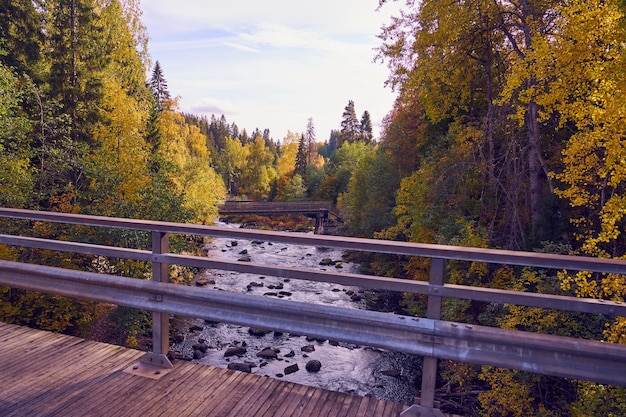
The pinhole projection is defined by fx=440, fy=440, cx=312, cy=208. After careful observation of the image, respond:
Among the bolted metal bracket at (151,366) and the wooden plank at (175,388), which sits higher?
the bolted metal bracket at (151,366)

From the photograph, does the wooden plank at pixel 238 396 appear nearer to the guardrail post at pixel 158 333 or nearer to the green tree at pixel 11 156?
the guardrail post at pixel 158 333

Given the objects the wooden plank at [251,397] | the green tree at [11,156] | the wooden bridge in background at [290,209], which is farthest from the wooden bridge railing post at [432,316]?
the wooden bridge in background at [290,209]

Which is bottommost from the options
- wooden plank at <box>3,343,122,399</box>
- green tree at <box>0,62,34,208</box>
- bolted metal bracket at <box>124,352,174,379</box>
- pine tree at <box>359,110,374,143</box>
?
wooden plank at <box>3,343,122,399</box>

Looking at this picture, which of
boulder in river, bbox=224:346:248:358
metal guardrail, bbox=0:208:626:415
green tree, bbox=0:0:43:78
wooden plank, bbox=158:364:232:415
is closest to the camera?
metal guardrail, bbox=0:208:626:415

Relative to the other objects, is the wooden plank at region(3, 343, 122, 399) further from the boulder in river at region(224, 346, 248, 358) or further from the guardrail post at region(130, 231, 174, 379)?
the boulder in river at region(224, 346, 248, 358)

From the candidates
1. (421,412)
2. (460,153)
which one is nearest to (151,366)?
(421,412)

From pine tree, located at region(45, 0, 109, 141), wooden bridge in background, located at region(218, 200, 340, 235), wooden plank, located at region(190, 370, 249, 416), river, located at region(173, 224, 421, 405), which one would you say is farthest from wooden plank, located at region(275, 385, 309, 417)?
wooden bridge in background, located at region(218, 200, 340, 235)

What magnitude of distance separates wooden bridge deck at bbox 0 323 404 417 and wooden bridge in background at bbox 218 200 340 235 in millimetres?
38079

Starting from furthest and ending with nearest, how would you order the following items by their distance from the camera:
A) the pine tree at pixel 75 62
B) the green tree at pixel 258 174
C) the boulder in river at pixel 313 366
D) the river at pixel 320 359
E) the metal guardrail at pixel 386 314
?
the green tree at pixel 258 174
the pine tree at pixel 75 62
the boulder in river at pixel 313 366
the river at pixel 320 359
the metal guardrail at pixel 386 314

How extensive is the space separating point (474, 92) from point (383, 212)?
33.0ft

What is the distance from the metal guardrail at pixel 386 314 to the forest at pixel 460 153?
612 centimetres

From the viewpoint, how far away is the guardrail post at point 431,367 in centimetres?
276

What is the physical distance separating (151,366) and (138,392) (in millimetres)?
387

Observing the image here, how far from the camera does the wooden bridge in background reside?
43.6 metres
